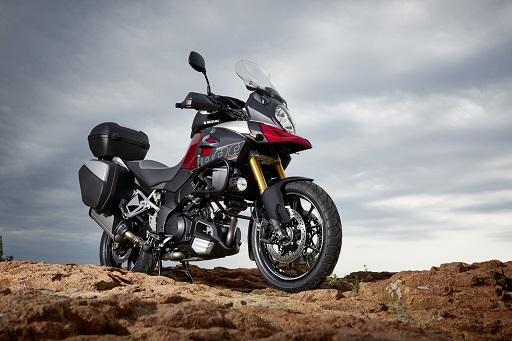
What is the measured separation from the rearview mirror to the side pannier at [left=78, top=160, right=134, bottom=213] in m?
1.92

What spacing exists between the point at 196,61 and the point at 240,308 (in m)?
2.89

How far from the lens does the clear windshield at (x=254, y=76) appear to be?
5754 millimetres

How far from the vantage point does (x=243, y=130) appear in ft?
17.7

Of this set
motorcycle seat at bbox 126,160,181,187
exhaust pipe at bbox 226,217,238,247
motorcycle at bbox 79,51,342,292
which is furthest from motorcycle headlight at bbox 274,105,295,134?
motorcycle seat at bbox 126,160,181,187

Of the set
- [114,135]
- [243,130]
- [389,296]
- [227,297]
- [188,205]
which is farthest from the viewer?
[114,135]

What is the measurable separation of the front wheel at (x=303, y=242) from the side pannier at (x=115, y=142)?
251cm

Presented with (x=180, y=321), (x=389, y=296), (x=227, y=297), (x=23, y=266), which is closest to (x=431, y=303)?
(x=389, y=296)

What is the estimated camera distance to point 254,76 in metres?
5.93

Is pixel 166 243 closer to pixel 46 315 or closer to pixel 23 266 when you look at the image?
pixel 23 266

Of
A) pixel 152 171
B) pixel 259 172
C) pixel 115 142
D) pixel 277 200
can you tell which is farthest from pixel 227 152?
pixel 115 142

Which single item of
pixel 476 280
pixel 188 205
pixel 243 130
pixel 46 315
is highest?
pixel 243 130

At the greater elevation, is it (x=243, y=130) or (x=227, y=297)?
(x=243, y=130)

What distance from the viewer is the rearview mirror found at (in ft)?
18.2

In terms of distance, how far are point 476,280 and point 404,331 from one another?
7.95 ft
